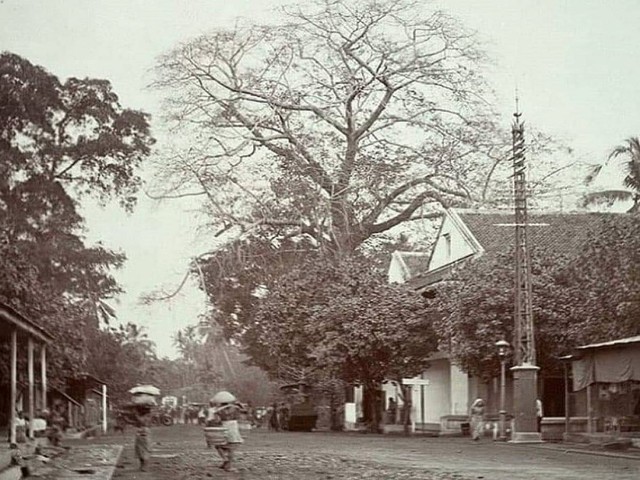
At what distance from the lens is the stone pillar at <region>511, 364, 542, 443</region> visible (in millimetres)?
26094

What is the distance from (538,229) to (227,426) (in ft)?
69.5

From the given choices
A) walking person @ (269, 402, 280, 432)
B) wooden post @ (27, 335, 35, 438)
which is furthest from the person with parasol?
walking person @ (269, 402, 280, 432)

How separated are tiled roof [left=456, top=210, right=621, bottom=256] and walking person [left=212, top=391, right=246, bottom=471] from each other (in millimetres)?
18033

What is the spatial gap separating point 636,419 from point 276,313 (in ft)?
47.3

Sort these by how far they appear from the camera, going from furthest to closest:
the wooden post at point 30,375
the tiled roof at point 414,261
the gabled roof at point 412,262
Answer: the tiled roof at point 414,261 → the gabled roof at point 412,262 → the wooden post at point 30,375

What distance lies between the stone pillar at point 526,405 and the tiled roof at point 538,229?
8.52 meters

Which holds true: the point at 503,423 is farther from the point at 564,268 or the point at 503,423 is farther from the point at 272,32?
the point at 272,32

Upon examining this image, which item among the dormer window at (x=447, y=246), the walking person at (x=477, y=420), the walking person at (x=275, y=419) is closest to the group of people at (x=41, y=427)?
the walking person at (x=477, y=420)

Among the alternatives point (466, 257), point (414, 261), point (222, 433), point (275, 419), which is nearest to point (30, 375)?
point (222, 433)

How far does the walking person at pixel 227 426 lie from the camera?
1720cm

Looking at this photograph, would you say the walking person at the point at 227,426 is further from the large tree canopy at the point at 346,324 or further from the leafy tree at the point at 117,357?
the leafy tree at the point at 117,357

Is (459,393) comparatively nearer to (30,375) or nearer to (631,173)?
(631,173)

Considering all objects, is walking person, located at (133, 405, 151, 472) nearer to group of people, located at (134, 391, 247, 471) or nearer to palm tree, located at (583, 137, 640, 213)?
group of people, located at (134, 391, 247, 471)

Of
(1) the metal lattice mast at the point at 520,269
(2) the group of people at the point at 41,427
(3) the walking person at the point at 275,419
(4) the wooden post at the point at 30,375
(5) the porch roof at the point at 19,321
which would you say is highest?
(1) the metal lattice mast at the point at 520,269
